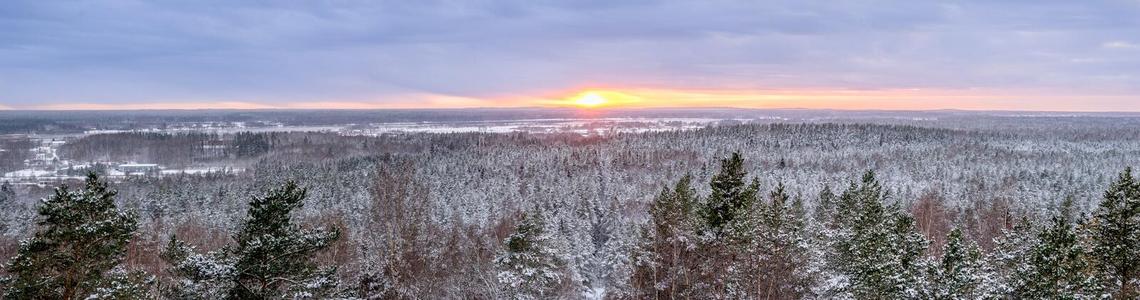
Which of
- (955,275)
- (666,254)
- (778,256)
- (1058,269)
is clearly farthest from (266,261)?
(1058,269)

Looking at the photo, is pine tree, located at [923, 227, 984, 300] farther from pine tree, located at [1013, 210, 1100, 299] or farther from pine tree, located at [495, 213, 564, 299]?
pine tree, located at [495, 213, 564, 299]

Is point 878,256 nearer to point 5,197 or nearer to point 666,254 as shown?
point 666,254

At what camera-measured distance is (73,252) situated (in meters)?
14.0

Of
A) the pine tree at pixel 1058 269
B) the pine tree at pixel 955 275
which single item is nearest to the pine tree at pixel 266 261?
the pine tree at pixel 955 275

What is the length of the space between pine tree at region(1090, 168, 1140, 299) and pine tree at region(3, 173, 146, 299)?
2180 cm

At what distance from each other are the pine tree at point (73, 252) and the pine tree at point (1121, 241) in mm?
21801

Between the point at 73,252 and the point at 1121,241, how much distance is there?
23.4 m

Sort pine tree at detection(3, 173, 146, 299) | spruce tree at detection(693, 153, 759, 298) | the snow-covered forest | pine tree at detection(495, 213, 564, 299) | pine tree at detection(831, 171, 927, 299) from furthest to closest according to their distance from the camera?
pine tree at detection(495, 213, 564, 299) → spruce tree at detection(693, 153, 759, 298) → pine tree at detection(831, 171, 927, 299) → the snow-covered forest → pine tree at detection(3, 173, 146, 299)

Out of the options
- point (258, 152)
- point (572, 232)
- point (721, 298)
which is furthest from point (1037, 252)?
point (258, 152)

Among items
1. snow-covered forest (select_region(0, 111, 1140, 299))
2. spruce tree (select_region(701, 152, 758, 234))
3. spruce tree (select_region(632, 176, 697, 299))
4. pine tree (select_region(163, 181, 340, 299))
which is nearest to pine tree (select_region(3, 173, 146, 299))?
snow-covered forest (select_region(0, 111, 1140, 299))

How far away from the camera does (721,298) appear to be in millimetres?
19828

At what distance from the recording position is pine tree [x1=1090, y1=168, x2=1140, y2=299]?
1524 centimetres

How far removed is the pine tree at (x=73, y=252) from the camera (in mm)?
13539

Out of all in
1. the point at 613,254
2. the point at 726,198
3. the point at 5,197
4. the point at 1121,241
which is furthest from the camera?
the point at 5,197
